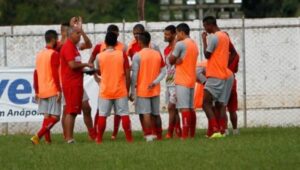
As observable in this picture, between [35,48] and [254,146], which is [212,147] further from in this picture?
[35,48]

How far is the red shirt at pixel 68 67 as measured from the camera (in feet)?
68.9

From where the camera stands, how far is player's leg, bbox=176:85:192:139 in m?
21.6

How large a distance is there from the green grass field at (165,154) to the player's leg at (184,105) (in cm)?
34

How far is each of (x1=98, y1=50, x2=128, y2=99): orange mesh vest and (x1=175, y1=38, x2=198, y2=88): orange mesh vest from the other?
1.04 meters

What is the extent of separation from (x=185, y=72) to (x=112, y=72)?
1.31 meters

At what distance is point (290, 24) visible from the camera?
1159 inches

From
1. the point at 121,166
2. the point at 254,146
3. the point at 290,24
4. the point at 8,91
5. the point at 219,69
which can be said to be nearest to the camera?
the point at 121,166

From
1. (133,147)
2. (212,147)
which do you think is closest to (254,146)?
(212,147)

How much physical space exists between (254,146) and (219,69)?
3.24 m

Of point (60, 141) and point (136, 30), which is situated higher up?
point (136, 30)

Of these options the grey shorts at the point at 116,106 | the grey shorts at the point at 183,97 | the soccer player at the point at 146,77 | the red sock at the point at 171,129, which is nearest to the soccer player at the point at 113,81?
the grey shorts at the point at 116,106

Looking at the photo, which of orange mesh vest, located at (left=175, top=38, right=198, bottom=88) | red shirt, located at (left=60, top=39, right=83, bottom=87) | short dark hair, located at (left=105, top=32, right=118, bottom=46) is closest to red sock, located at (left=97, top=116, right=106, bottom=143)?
red shirt, located at (left=60, top=39, right=83, bottom=87)

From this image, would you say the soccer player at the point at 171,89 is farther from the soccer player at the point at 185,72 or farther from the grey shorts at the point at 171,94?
the soccer player at the point at 185,72

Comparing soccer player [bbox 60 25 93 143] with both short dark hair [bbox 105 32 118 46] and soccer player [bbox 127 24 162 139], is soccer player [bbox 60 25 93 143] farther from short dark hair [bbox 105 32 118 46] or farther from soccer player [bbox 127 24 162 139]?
soccer player [bbox 127 24 162 139]
